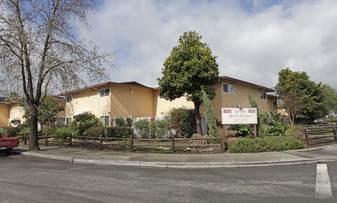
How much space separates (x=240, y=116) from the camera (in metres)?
12.8

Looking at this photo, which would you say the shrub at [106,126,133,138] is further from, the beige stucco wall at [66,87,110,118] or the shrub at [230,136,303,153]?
the shrub at [230,136,303,153]

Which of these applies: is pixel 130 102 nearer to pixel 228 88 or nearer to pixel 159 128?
pixel 159 128

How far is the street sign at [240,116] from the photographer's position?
41.7 feet

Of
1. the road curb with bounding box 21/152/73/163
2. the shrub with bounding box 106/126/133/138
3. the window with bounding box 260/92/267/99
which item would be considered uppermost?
the window with bounding box 260/92/267/99

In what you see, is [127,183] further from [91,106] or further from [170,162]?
[91,106]

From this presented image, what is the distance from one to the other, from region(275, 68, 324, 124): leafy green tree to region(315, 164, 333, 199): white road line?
66.2 ft

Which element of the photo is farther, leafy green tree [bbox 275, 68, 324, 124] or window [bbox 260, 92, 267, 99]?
window [bbox 260, 92, 267, 99]

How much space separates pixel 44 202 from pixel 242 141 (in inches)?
356

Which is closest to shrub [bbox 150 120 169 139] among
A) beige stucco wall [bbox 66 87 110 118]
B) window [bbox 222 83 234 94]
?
beige stucco wall [bbox 66 87 110 118]

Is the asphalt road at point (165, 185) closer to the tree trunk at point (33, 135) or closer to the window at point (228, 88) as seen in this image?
the tree trunk at point (33, 135)

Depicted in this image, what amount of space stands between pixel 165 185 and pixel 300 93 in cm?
2594

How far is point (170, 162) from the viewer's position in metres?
9.41

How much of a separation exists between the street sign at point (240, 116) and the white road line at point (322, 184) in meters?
4.83

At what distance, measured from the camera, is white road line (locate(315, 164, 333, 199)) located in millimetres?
5121
